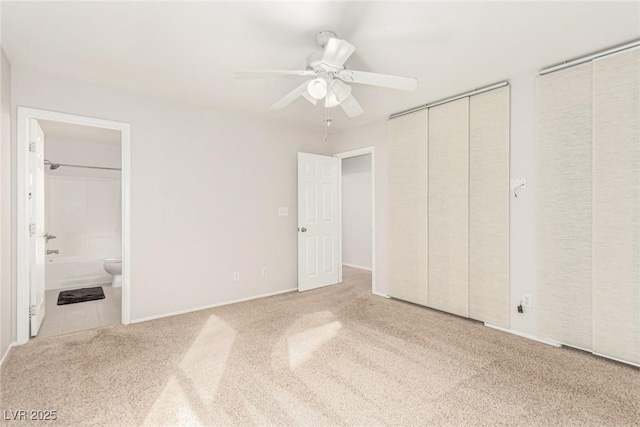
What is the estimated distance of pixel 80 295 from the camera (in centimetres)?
453

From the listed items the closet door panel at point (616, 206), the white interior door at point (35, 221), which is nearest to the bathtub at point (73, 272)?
the white interior door at point (35, 221)

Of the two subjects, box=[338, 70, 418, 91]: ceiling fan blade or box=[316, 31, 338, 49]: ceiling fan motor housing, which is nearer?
box=[338, 70, 418, 91]: ceiling fan blade

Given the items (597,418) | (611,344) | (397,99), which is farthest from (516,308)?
(397,99)

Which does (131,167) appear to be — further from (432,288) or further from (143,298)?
(432,288)

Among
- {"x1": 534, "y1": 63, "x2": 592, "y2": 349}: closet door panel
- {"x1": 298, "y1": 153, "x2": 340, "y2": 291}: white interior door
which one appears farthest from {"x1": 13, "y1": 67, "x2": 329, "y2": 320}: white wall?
{"x1": 534, "y1": 63, "x2": 592, "y2": 349}: closet door panel

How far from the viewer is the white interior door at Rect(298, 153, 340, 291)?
464 cm

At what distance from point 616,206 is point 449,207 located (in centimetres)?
139

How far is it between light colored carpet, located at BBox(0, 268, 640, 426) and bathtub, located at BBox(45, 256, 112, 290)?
8.61 feet

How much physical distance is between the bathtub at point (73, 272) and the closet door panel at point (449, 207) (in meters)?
5.18

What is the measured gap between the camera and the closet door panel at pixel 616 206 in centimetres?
237

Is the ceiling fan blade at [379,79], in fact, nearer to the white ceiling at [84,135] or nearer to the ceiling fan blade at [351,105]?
the ceiling fan blade at [351,105]

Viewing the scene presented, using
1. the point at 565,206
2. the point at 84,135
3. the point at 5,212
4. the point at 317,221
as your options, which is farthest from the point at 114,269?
the point at 565,206

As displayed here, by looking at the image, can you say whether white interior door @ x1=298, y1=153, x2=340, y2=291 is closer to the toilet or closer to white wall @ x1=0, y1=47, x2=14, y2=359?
the toilet

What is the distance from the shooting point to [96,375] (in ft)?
7.47
